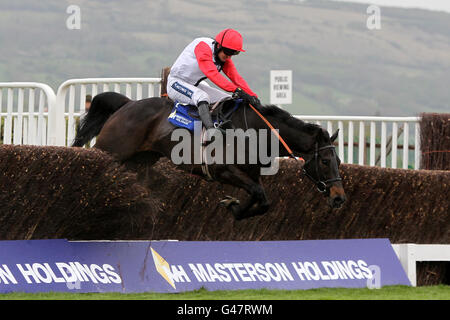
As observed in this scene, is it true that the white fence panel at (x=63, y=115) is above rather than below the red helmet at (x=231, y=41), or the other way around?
below

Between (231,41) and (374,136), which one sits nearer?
(231,41)

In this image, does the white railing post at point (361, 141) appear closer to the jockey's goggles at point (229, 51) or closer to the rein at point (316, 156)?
the rein at point (316, 156)

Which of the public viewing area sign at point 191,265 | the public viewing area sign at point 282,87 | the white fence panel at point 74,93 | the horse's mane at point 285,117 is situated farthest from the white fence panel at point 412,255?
the public viewing area sign at point 282,87

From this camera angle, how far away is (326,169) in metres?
6.14

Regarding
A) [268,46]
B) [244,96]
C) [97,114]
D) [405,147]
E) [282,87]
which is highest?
[268,46]

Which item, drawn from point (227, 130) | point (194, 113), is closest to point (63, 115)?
point (194, 113)

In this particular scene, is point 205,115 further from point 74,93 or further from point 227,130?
point 74,93

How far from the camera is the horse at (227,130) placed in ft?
20.1

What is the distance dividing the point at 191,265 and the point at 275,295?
25.5 inches

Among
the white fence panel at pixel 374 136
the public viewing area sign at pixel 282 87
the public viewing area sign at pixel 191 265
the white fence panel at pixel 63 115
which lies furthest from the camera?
the public viewing area sign at pixel 282 87

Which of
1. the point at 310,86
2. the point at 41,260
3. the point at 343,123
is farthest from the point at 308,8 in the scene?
the point at 41,260

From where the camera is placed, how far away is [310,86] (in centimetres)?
4838

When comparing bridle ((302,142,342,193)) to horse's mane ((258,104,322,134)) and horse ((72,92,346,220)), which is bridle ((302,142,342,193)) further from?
horse's mane ((258,104,322,134))

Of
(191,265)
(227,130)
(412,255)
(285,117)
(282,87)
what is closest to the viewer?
(191,265)
